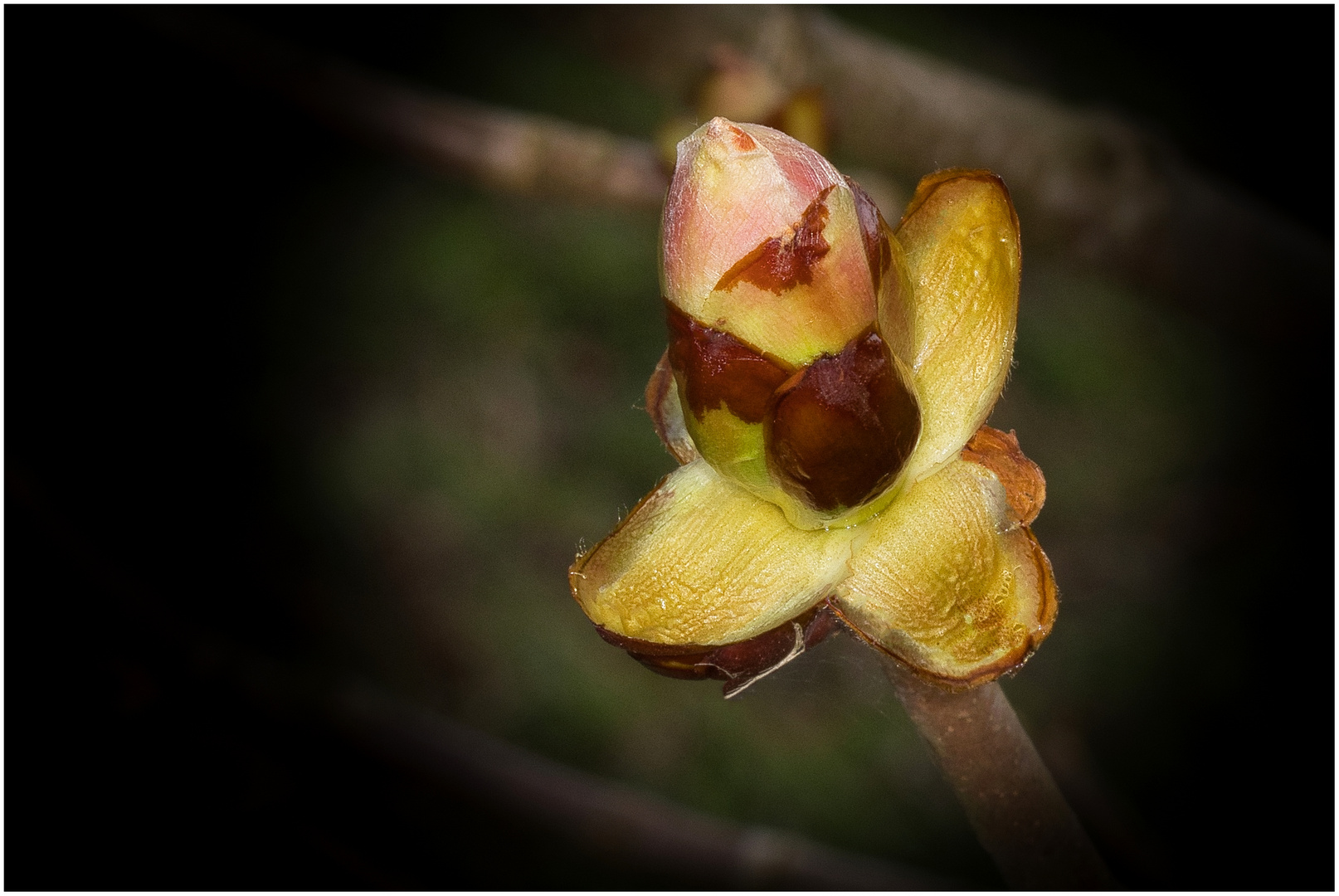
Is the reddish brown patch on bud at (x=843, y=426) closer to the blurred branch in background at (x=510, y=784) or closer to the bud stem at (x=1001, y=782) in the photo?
the bud stem at (x=1001, y=782)

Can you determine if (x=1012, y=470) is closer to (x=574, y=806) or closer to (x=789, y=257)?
(x=789, y=257)

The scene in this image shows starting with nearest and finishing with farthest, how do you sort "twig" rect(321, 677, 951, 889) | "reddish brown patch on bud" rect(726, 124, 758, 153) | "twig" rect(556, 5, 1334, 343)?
"reddish brown patch on bud" rect(726, 124, 758, 153) < "twig" rect(556, 5, 1334, 343) < "twig" rect(321, 677, 951, 889)

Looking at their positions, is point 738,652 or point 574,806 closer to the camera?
point 738,652

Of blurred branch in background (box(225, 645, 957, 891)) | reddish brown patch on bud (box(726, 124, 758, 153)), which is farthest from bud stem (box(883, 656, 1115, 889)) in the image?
blurred branch in background (box(225, 645, 957, 891))

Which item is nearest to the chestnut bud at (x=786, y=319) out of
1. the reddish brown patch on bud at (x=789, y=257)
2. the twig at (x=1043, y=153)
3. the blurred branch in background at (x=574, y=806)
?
the reddish brown patch on bud at (x=789, y=257)

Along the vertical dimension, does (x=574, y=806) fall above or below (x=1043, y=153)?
below

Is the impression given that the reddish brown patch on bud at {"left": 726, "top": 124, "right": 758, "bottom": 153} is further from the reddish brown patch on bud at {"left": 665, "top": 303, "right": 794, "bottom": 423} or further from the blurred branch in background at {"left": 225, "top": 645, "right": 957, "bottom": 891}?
the blurred branch in background at {"left": 225, "top": 645, "right": 957, "bottom": 891}

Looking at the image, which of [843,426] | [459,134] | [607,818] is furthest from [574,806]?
[843,426]
